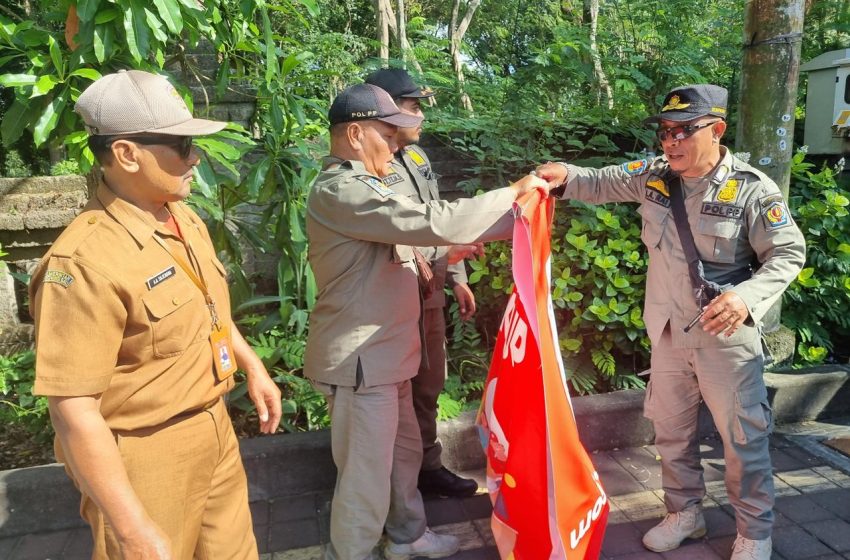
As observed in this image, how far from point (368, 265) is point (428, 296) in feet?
1.85

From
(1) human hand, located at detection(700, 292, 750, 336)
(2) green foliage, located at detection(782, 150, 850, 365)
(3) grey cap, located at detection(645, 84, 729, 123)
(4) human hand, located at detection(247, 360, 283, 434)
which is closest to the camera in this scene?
(4) human hand, located at detection(247, 360, 283, 434)

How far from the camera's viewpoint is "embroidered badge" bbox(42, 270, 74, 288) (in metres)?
1.51

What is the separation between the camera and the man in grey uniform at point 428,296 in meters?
3.04

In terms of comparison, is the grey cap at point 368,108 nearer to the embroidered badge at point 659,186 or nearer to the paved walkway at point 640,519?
the embroidered badge at point 659,186

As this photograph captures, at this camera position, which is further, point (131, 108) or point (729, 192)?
point (729, 192)

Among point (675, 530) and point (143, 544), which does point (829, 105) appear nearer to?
point (675, 530)

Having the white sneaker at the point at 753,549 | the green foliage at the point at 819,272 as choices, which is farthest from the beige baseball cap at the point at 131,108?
the green foliage at the point at 819,272

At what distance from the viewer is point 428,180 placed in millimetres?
3270

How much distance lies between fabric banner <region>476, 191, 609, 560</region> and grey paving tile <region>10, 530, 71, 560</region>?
2187mm

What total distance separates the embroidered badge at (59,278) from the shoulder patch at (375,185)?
1053 mm

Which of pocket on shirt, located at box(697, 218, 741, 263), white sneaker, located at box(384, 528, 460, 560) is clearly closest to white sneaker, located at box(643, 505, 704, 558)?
white sneaker, located at box(384, 528, 460, 560)

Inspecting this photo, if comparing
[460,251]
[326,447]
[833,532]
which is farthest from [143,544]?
[833,532]

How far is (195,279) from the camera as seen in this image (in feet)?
6.06

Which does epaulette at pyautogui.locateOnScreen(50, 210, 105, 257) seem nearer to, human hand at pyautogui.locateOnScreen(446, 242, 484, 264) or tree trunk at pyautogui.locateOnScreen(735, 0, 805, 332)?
human hand at pyautogui.locateOnScreen(446, 242, 484, 264)
